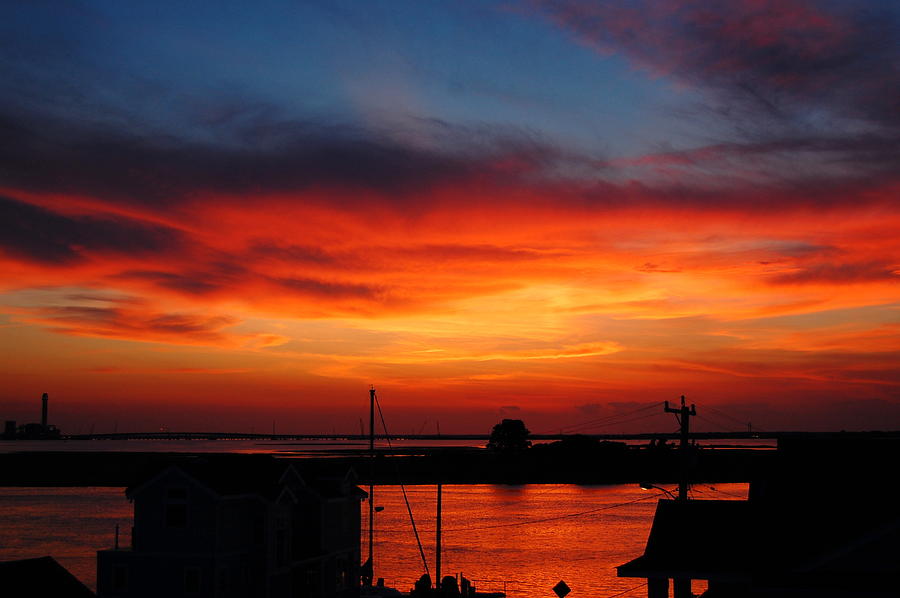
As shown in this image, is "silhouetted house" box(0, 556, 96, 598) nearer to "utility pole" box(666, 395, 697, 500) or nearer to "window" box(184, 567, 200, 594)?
"window" box(184, 567, 200, 594)

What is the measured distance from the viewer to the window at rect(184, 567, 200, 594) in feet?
123

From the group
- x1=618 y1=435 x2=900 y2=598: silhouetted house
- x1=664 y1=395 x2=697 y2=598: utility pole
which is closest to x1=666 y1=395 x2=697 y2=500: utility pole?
x1=664 y1=395 x2=697 y2=598: utility pole

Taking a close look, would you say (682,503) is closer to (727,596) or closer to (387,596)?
(727,596)

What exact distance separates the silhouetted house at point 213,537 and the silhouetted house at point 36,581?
9.61 metres

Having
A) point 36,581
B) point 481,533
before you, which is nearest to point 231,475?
point 36,581

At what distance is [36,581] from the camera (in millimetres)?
26562

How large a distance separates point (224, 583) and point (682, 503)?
2055 cm

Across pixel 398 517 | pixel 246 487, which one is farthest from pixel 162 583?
pixel 398 517

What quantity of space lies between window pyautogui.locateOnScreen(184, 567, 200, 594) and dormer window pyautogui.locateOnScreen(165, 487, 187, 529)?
5.65 ft

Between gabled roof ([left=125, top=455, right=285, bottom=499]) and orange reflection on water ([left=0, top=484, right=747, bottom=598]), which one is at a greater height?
gabled roof ([left=125, top=455, right=285, bottom=499])

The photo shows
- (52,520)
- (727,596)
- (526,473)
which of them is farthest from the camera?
(526,473)

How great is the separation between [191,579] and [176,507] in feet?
9.43

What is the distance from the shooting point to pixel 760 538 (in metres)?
17.0

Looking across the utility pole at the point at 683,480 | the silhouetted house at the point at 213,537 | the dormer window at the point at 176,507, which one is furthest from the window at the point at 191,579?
the utility pole at the point at 683,480
